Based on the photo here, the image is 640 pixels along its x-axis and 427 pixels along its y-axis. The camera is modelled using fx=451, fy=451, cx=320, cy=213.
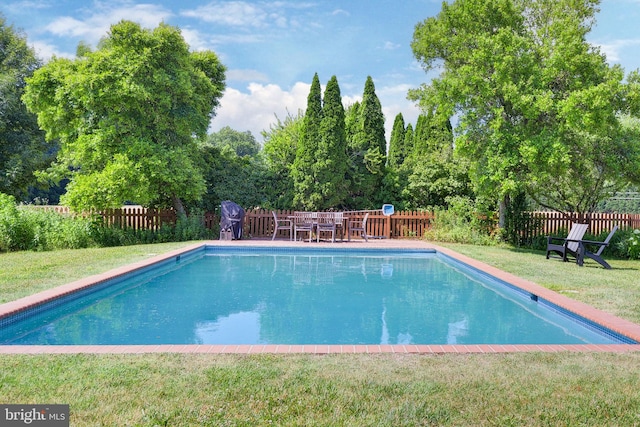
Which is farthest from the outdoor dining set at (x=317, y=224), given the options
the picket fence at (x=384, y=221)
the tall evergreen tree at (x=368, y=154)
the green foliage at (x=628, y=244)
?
the green foliage at (x=628, y=244)

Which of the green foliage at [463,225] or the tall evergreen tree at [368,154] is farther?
the tall evergreen tree at [368,154]

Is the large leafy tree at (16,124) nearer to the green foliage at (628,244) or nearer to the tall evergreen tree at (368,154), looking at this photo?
the tall evergreen tree at (368,154)

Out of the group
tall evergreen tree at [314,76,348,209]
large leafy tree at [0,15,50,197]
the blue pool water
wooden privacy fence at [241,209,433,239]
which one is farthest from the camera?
large leafy tree at [0,15,50,197]

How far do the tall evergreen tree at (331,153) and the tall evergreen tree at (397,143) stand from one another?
7998 mm

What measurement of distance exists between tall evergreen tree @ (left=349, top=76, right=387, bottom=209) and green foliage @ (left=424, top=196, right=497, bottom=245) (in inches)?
128

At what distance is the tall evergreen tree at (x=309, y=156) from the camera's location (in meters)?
16.2

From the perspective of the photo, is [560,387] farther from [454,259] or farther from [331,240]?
[331,240]

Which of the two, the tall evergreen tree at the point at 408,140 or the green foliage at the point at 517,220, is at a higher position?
the tall evergreen tree at the point at 408,140

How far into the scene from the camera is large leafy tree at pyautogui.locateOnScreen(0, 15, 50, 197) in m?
18.5

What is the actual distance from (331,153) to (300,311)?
10.8 meters

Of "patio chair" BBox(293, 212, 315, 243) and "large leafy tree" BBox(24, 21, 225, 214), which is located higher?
"large leafy tree" BBox(24, 21, 225, 214)

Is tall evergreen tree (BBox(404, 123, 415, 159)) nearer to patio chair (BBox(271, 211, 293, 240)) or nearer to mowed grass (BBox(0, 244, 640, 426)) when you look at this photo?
patio chair (BBox(271, 211, 293, 240))

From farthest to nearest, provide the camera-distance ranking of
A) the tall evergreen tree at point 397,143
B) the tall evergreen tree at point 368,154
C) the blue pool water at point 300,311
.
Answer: the tall evergreen tree at point 397,143 < the tall evergreen tree at point 368,154 < the blue pool water at point 300,311

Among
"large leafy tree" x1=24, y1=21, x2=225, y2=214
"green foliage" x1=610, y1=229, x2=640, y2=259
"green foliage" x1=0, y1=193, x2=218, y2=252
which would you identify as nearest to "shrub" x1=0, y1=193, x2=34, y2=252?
"green foliage" x1=0, y1=193, x2=218, y2=252
